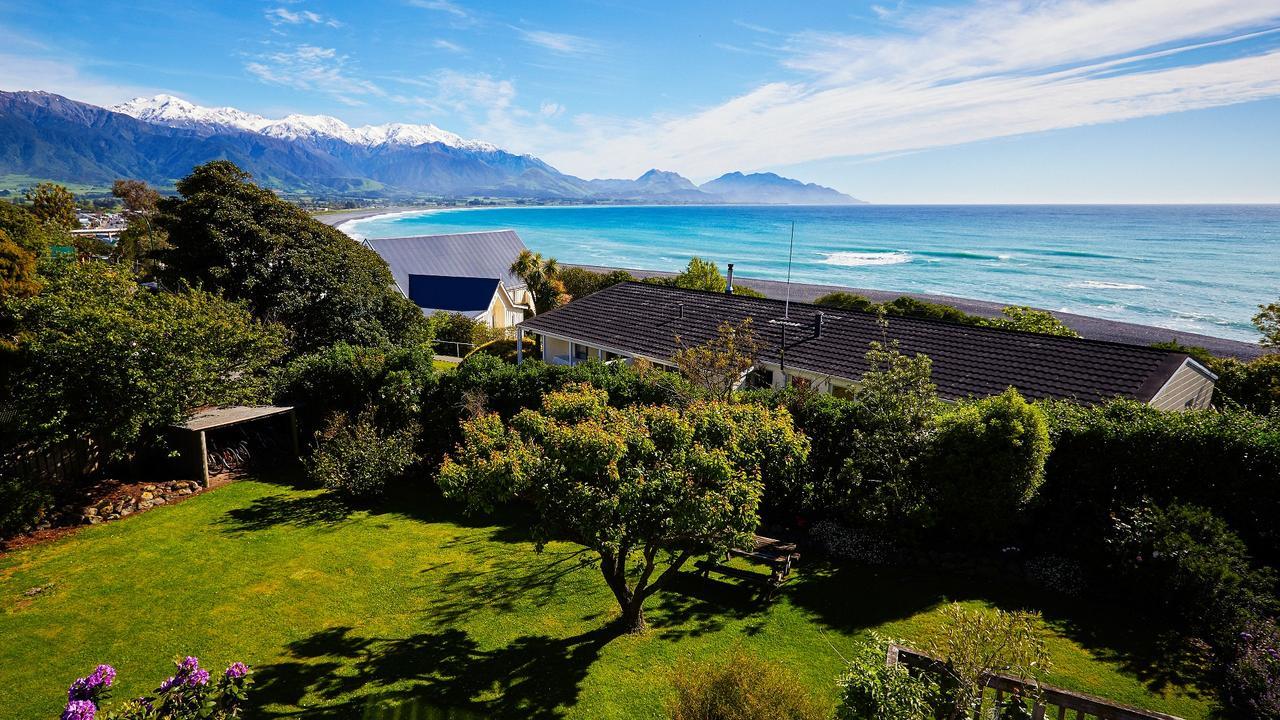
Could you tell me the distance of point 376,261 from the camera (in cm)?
2909

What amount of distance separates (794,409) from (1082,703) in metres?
8.69

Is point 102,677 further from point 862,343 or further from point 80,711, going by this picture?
point 862,343

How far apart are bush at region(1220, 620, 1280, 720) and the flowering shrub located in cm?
1225

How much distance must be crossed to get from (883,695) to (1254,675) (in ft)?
20.1

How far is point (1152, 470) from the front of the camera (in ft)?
37.8

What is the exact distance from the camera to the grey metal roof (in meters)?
59.1

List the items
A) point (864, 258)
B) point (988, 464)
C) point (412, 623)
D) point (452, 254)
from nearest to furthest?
point (412, 623), point (988, 464), point (452, 254), point (864, 258)

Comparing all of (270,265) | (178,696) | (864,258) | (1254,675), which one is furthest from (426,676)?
(864,258)

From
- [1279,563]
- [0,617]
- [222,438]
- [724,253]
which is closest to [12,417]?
[222,438]

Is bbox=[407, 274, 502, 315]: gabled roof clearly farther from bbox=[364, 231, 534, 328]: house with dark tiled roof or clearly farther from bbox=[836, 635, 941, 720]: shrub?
bbox=[836, 635, 941, 720]: shrub

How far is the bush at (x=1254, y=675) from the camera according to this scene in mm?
7773

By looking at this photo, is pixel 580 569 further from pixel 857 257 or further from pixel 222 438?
pixel 857 257

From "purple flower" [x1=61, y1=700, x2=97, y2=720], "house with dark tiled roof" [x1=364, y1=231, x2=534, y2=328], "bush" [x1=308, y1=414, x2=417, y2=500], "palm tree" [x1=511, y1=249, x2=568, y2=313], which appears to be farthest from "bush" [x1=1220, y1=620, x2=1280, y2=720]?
"palm tree" [x1=511, y1=249, x2=568, y2=313]

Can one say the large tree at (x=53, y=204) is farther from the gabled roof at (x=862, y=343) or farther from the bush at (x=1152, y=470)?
the bush at (x=1152, y=470)
